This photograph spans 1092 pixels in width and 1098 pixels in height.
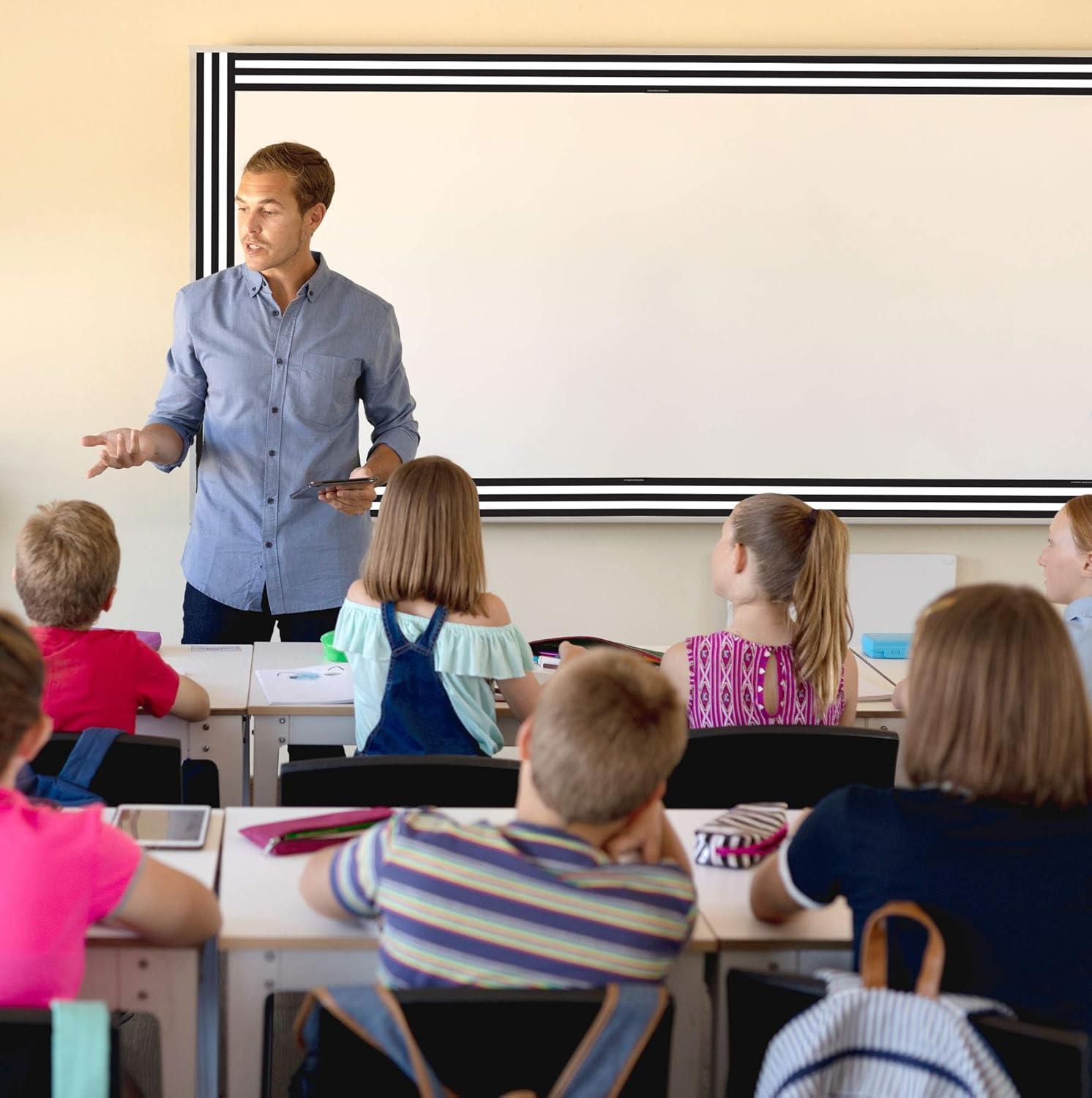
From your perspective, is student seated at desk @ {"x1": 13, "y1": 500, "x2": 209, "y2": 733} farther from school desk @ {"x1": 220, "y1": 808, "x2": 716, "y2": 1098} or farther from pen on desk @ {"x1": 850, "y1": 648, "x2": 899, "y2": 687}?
pen on desk @ {"x1": 850, "y1": 648, "x2": 899, "y2": 687}

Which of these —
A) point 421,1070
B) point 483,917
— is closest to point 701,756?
point 483,917

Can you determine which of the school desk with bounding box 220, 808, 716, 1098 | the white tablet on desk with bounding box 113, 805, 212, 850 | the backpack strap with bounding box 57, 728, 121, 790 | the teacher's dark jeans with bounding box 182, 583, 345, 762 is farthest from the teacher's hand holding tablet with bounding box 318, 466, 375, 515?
the school desk with bounding box 220, 808, 716, 1098

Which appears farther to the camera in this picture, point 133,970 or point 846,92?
point 846,92

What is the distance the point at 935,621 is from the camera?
162 cm

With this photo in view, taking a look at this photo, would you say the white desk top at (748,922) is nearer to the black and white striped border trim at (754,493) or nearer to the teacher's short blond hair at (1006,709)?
the teacher's short blond hair at (1006,709)

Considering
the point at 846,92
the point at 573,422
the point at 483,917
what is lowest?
the point at 483,917

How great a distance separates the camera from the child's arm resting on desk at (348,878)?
63.1 inches

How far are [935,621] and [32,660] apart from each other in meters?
1.02

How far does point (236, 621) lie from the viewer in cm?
347

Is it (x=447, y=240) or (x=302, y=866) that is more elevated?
(x=447, y=240)

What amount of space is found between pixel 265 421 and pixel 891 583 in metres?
2.34

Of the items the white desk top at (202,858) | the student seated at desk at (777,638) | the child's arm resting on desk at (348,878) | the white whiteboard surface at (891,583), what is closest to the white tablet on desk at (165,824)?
the white desk top at (202,858)

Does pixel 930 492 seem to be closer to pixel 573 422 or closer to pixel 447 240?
pixel 573 422

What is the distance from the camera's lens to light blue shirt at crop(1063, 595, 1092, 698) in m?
2.78
